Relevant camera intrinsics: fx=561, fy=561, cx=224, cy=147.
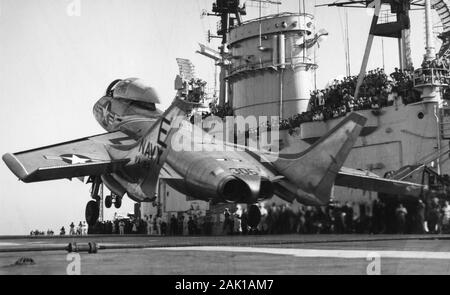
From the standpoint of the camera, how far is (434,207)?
16.9m

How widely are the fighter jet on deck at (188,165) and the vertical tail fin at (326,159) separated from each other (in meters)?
0.03

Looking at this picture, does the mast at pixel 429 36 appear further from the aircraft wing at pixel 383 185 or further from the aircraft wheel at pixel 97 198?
the aircraft wheel at pixel 97 198

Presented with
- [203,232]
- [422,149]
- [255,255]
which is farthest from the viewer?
[422,149]

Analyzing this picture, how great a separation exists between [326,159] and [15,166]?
38.7ft

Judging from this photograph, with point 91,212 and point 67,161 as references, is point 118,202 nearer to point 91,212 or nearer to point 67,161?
point 91,212

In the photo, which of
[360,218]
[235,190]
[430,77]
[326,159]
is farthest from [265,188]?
[430,77]

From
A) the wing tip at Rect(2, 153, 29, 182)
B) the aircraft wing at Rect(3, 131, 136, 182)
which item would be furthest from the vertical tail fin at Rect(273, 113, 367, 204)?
the wing tip at Rect(2, 153, 29, 182)

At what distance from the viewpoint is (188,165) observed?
21.4m

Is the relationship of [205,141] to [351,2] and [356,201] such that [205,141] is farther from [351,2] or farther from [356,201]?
[351,2]

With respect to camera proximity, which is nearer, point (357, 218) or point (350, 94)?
point (357, 218)

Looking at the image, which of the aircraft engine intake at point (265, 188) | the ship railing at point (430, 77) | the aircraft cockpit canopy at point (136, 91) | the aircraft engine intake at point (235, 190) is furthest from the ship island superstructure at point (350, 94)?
the aircraft cockpit canopy at point (136, 91)

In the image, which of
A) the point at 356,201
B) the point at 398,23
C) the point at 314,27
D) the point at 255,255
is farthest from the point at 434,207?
the point at 314,27

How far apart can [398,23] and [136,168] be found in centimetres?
2012

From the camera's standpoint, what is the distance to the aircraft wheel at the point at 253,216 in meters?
17.4
